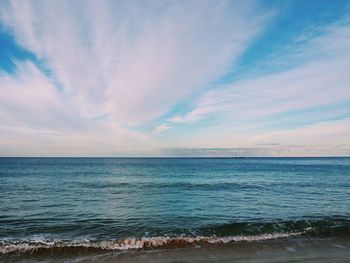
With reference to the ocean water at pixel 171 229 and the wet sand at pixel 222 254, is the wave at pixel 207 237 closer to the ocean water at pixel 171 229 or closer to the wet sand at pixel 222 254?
the ocean water at pixel 171 229

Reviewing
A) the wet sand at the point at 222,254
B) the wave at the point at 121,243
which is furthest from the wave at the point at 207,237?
the wet sand at the point at 222,254

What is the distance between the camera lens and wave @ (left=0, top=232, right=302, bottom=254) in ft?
46.5

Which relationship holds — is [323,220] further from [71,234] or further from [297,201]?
[71,234]

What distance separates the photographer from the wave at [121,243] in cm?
1416

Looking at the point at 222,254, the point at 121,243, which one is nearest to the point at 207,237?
the point at 222,254

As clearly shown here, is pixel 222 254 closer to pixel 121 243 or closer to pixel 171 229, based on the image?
pixel 121 243

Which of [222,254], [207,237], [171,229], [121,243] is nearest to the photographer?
[222,254]

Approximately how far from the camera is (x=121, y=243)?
1499 centimetres

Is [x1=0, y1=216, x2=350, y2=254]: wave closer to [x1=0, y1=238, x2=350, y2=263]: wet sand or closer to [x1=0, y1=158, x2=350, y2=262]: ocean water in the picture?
[x1=0, y1=158, x2=350, y2=262]: ocean water

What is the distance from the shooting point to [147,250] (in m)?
13.8

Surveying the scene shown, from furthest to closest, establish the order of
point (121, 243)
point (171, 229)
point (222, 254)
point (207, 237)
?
point (171, 229)
point (207, 237)
point (121, 243)
point (222, 254)

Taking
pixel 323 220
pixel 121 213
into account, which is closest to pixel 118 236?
pixel 121 213

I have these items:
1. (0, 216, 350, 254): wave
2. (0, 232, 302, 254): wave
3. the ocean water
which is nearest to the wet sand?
the ocean water

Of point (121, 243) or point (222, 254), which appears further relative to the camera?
point (121, 243)
